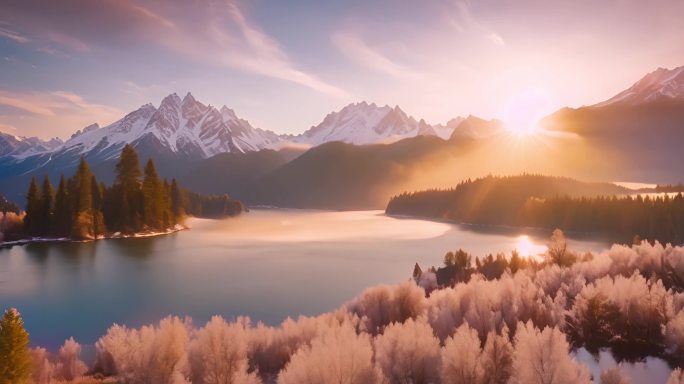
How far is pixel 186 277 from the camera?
59.9 m

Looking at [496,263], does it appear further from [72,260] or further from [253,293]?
[72,260]

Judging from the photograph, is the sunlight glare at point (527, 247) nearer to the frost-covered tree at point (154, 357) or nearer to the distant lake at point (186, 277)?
the distant lake at point (186, 277)

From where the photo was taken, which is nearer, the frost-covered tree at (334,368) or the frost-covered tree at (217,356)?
the frost-covered tree at (334,368)

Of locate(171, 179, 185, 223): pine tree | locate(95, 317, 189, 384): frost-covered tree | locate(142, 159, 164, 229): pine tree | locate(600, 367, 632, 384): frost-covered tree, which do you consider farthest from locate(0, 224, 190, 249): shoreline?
locate(600, 367, 632, 384): frost-covered tree

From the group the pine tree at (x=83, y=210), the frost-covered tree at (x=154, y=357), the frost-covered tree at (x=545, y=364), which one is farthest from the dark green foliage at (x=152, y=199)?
the frost-covered tree at (x=545, y=364)

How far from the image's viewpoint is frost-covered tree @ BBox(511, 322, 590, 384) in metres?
10.2

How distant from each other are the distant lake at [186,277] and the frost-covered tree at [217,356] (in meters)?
23.7

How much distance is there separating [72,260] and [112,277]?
16890mm

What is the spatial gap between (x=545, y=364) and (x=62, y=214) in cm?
10399

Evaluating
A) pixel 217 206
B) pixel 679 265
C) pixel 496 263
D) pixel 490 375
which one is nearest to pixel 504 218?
pixel 217 206

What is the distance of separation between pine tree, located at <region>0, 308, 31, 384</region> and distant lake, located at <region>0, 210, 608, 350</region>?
821 inches

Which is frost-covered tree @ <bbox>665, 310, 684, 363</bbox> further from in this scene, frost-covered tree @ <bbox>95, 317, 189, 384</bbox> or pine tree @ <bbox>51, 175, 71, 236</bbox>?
pine tree @ <bbox>51, 175, 71, 236</bbox>

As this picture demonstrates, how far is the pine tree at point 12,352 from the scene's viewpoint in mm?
14617

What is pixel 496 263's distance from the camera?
191 ft
